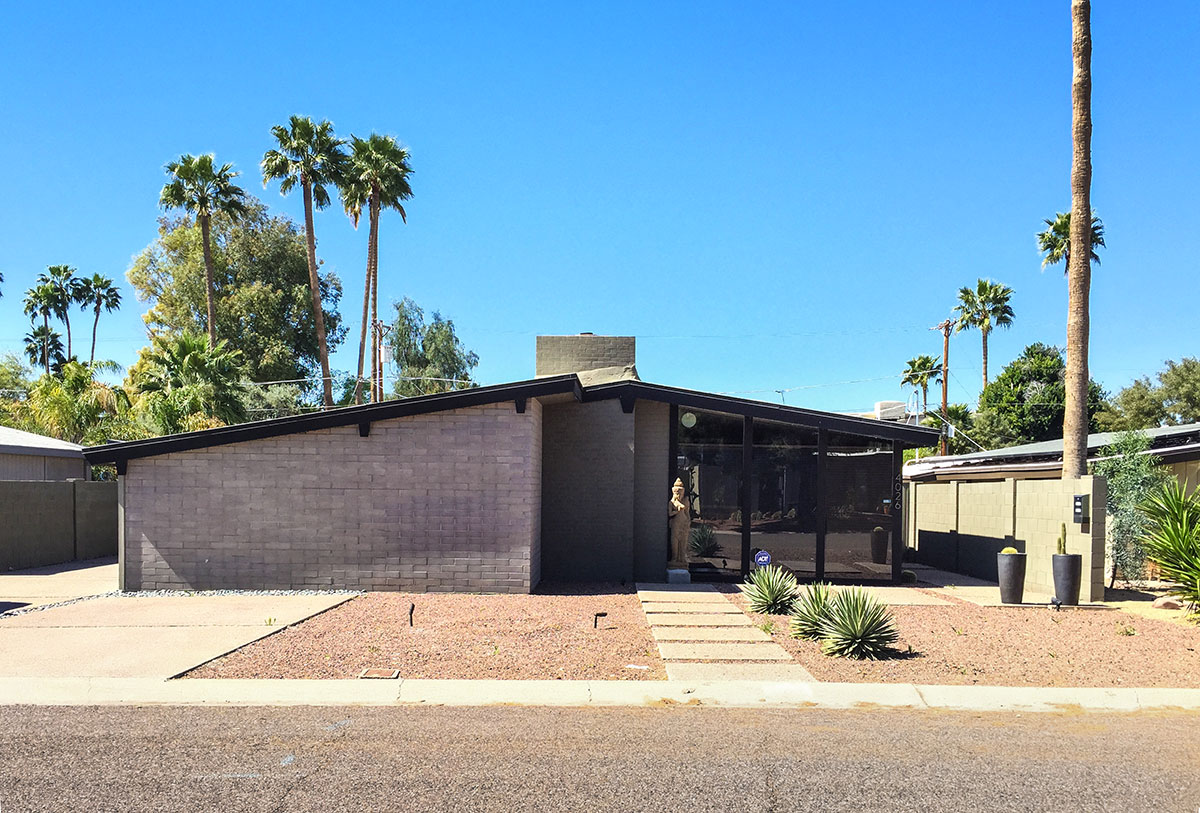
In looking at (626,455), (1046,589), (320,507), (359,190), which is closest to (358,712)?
(320,507)

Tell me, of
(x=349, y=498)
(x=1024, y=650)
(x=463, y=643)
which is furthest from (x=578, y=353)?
(x=1024, y=650)

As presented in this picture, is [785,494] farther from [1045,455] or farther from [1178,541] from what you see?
[1045,455]

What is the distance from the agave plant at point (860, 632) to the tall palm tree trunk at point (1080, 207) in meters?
7.90

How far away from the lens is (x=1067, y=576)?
1302 centimetres

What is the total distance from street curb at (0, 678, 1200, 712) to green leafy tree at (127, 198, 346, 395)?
34.6m

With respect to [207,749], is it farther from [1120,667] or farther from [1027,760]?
[1120,667]

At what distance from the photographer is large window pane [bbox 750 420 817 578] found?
15359mm

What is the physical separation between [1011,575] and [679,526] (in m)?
5.29

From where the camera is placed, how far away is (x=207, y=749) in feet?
20.0

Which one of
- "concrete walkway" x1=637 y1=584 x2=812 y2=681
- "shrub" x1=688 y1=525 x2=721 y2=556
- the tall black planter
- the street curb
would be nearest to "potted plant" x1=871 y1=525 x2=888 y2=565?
"shrub" x1=688 y1=525 x2=721 y2=556

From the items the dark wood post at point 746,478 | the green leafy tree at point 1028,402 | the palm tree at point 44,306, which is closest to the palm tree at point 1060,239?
the green leafy tree at point 1028,402

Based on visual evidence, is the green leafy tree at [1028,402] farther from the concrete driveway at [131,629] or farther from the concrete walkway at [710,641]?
the concrete driveway at [131,629]

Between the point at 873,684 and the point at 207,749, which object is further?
the point at 873,684

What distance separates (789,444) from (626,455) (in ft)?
9.56
